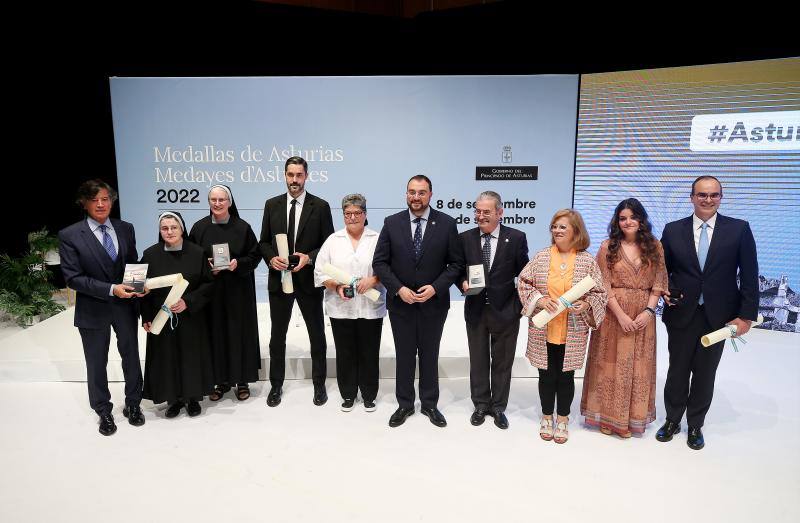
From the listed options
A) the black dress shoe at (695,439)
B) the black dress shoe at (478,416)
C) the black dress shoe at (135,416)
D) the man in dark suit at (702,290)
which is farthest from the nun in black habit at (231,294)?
the black dress shoe at (695,439)

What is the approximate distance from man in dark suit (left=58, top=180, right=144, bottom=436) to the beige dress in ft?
9.79

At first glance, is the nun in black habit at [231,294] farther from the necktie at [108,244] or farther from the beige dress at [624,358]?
the beige dress at [624,358]

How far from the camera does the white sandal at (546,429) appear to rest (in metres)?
3.60

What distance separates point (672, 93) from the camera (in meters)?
5.83

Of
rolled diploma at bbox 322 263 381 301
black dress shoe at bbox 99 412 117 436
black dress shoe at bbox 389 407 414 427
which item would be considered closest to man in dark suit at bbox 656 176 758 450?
black dress shoe at bbox 389 407 414 427

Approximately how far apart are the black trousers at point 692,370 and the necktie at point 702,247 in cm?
21

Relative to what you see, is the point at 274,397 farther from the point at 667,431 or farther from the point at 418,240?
the point at 667,431

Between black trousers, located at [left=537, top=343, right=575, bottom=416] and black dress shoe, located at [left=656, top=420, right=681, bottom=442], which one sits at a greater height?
black trousers, located at [left=537, top=343, right=575, bottom=416]

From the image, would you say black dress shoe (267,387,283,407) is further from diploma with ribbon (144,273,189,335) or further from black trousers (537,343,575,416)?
black trousers (537,343,575,416)

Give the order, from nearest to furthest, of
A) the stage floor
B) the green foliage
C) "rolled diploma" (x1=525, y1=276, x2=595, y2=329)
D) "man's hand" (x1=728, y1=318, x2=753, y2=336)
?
the stage floor → "rolled diploma" (x1=525, y1=276, x2=595, y2=329) → "man's hand" (x1=728, y1=318, x2=753, y2=336) → the green foliage

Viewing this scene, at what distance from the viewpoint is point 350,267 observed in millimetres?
3725

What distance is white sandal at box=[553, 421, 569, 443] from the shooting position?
11.6ft
